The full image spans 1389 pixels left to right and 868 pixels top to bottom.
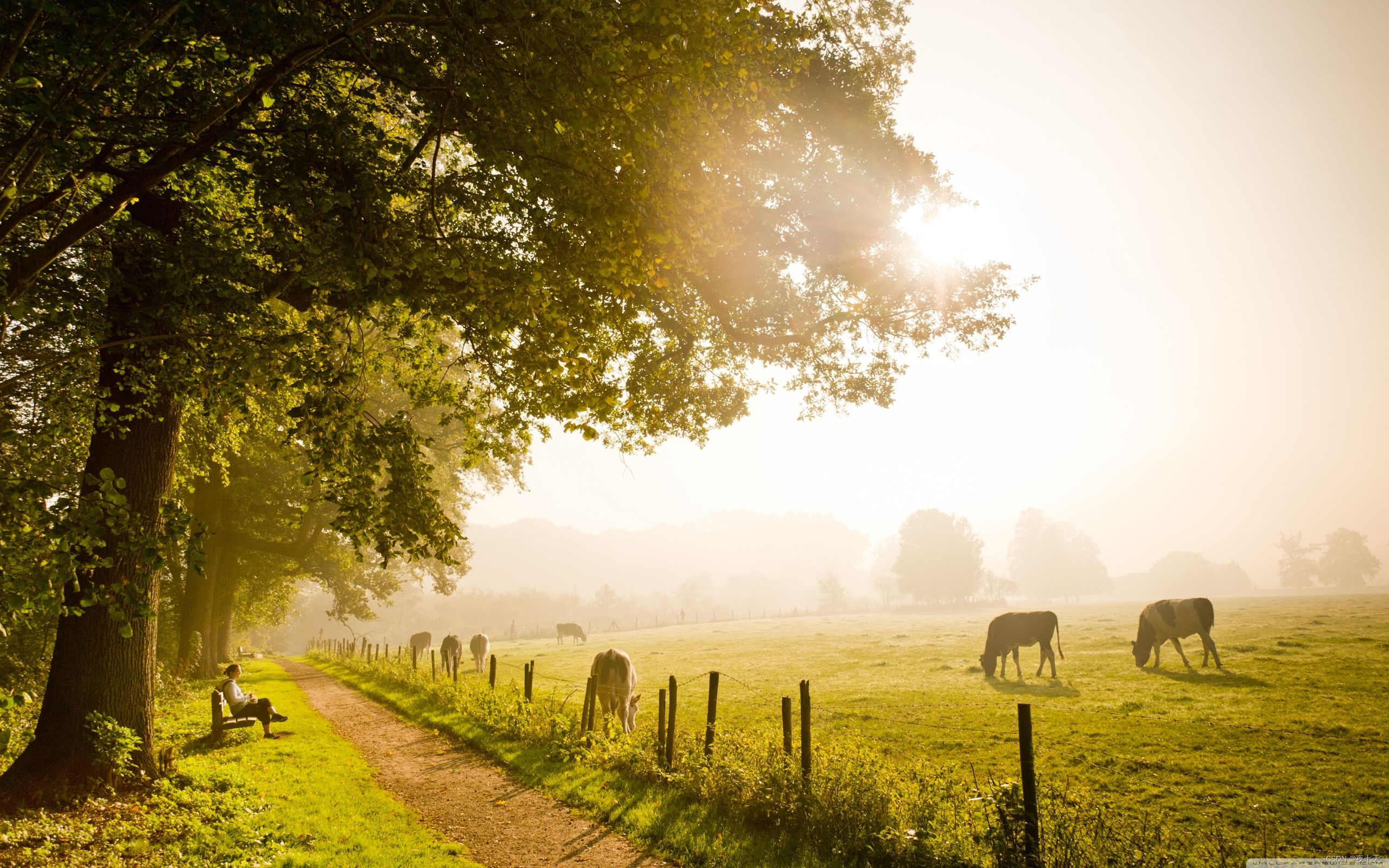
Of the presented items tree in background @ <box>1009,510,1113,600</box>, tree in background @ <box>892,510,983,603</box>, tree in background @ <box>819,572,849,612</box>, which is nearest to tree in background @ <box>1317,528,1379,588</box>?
tree in background @ <box>1009,510,1113,600</box>

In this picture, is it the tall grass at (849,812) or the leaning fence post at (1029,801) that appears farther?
the tall grass at (849,812)

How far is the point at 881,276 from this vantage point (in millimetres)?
14812

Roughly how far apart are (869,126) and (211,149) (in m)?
12.6

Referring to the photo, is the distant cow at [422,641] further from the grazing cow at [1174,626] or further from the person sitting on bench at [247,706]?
the grazing cow at [1174,626]

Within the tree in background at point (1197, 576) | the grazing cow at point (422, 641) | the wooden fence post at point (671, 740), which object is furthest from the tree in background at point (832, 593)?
the wooden fence post at point (671, 740)

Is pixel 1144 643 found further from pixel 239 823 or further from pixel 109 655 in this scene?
pixel 109 655

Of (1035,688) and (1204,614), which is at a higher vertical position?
(1204,614)

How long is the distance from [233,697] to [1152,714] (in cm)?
2183

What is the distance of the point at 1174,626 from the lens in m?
21.6

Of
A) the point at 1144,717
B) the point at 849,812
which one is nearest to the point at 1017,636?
the point at 1144,717

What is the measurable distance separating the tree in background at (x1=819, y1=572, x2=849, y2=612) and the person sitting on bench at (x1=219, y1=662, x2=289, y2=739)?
357 feet

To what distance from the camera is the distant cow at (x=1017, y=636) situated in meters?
22.8

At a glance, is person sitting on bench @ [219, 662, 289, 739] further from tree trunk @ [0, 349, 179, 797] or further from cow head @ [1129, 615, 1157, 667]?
cow head @ [1129, 615, 1157, 667]

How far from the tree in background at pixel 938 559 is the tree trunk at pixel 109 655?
329 feet
